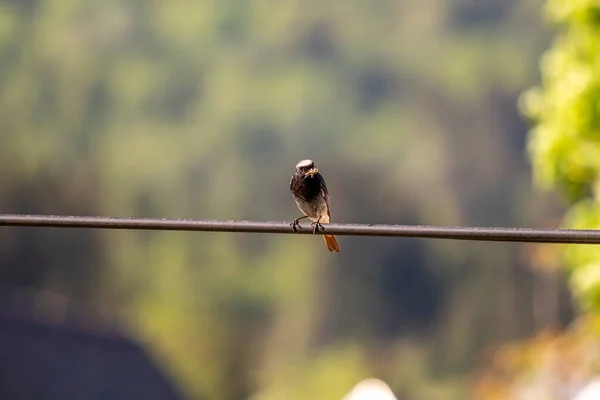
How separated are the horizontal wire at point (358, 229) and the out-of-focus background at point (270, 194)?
6657mm

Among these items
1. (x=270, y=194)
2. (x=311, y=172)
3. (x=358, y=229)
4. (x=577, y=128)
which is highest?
(x=577, y=128)

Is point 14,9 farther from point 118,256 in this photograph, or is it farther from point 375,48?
point 375,48

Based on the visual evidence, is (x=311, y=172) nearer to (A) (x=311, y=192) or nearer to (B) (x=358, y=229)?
(A) (x=311, y=192)

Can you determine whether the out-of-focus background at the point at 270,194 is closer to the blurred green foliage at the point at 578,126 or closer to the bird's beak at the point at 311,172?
the blurred green foliage at the point at 578,126

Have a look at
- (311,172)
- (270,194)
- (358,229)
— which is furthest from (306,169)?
(270,194)

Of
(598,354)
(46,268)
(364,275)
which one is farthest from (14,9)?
(598,354)

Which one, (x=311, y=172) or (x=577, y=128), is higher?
(x=577, y=128)

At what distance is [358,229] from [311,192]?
1872mm

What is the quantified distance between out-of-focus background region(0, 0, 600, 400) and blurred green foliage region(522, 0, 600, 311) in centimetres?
244

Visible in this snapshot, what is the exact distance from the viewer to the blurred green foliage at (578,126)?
246 inches

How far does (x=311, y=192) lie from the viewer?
4.47 meters

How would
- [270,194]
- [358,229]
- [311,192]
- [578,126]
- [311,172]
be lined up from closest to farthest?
[358,229] → [311,172] → [311,192] → [578,126] → [270,194]

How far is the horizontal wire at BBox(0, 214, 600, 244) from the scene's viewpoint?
2.46 m

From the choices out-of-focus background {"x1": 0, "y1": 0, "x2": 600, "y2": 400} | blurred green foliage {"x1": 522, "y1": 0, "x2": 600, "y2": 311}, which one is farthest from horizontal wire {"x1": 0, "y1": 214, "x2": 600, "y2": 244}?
out-of-focus background {"x1": 0, "y1": 0, "x2": 600, "y2": 400}
